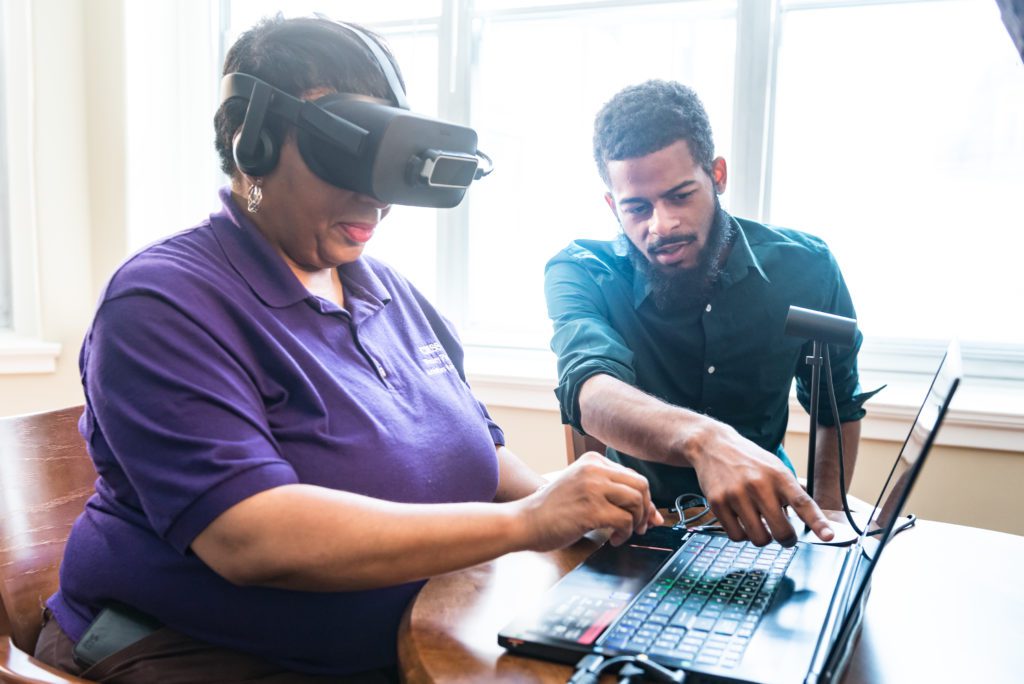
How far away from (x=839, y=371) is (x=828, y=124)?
114 cm

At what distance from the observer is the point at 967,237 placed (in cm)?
258

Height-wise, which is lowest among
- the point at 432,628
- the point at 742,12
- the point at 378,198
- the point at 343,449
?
the point at 432,628

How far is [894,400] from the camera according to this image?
2430 mm

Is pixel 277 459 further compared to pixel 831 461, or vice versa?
pixel 831 461

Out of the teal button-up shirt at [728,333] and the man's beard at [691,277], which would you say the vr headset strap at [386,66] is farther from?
the man's beard at [691,277]

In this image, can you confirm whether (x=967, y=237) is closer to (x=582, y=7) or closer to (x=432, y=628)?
(x=582, y=7)

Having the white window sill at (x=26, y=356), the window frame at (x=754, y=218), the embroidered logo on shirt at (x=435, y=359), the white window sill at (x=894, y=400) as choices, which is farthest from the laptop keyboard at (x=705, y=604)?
the white window sill at (x=26, y=356)

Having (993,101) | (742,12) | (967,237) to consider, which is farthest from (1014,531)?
(742,12)

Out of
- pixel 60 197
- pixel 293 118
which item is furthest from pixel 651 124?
pixel 60 197

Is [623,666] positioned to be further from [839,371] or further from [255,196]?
[839,371]

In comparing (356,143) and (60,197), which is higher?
Result: (356,143)

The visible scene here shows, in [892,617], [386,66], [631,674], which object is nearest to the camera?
[631,674]

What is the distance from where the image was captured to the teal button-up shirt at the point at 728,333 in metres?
1.84

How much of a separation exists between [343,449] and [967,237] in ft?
7.19
